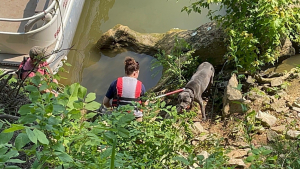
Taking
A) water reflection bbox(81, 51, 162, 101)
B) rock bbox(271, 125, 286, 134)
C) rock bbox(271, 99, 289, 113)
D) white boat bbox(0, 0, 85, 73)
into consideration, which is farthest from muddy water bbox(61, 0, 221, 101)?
rock bbox(271, 125, 286, 134)

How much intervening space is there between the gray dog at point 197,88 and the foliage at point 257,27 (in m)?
0.53

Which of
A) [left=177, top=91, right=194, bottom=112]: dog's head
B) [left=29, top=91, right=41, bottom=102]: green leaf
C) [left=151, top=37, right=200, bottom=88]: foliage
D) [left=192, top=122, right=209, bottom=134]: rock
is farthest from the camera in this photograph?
[left=151, top=37, right=200, bottom=88]: foliage

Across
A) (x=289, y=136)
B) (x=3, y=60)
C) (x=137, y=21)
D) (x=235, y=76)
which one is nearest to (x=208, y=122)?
(x=235, y=76)

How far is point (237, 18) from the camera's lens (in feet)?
17.3

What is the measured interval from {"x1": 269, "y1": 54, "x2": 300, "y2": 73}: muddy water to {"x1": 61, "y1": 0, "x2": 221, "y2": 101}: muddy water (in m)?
2.77

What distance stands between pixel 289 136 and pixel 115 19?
666 cm

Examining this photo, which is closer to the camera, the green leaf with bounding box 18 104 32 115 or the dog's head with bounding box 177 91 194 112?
the green leaf with bounding box 18 104 32 115

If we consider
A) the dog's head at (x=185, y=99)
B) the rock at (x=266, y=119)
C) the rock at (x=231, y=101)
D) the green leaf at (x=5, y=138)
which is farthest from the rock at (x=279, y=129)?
the green leaf at (x=5, y=138)

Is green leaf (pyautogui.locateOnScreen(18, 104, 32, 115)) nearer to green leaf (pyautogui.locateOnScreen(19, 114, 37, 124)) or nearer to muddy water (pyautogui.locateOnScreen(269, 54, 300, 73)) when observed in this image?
green leaf (pyautogui.locateOnScreen(19, 114, 37, 124))

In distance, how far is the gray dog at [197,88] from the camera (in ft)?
16.5

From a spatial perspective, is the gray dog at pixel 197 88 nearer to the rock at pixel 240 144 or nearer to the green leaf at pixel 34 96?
the rock at pixel 240 144

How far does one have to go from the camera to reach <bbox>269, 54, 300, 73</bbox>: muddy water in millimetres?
6039

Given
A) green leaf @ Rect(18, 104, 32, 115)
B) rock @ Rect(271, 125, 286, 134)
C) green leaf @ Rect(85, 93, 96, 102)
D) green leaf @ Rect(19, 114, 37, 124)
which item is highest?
green leaf @ Rect(85, 93, 96, 102)

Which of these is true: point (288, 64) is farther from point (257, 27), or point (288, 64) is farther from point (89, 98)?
point (89, 98)
